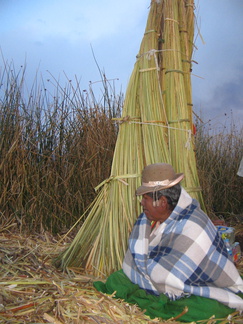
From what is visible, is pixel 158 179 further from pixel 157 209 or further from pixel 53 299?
pixel 53 299

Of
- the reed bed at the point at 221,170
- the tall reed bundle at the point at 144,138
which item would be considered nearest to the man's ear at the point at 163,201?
the tall reed bundle at the point at 144,138

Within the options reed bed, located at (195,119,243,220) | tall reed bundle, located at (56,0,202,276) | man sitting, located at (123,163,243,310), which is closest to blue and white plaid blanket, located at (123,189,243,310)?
man sitting, located at (123,163,243,310)

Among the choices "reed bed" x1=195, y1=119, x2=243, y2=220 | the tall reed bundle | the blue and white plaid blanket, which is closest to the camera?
the blue and white plaid blanket

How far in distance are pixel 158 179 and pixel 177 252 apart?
34 cm

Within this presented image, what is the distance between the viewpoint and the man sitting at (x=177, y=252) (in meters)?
1.92

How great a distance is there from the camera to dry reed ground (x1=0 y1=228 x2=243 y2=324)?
1.81m

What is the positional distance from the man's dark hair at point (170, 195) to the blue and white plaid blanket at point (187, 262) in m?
0.03

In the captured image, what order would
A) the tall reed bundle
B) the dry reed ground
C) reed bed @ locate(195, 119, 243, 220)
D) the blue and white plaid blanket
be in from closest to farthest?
1. the dry reed ground
2. the blue and white plaid blanket
3. the tall reed bundle
4. reed bed @ locate(195, 119, 243, 220)

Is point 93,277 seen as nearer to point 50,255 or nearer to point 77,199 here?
point 50,255

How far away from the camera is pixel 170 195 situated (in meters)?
2.01

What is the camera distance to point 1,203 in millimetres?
3957

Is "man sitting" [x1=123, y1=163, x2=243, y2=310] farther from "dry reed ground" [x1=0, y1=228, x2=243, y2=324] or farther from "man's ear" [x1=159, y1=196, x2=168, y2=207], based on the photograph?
"dry reed ground" [x1=0, y1=228, x2=243, y2=324]

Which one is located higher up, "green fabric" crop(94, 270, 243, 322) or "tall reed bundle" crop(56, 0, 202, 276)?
"tall reed bundle" crop(56, 0, 202, 276)

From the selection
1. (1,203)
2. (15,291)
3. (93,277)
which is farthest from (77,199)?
(15,291)
